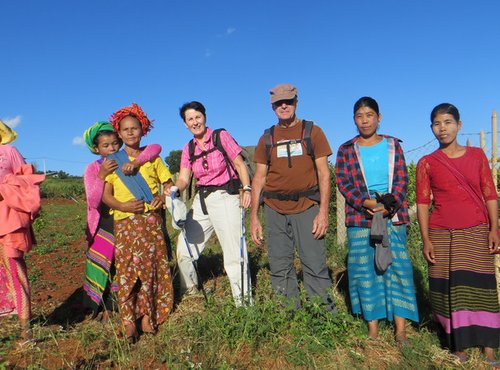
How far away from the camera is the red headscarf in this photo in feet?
11.8

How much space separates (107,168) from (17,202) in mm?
725

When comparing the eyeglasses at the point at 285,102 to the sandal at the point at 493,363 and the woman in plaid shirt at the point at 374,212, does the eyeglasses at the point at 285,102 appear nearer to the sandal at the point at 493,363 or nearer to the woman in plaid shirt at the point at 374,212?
the woman in plaid shirt at the point at 374,212

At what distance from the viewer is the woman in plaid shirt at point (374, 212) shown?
3312 millimetres

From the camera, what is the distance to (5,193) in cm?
314

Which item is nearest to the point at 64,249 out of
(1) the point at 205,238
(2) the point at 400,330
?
(1) the point at 205,238

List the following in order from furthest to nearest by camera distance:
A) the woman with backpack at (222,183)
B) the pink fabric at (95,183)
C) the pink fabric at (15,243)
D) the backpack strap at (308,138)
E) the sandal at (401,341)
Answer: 1. the woman with backpack at (222,183)
2. the pink fabric at (95,183)
3. the backpack strap at (308,138)
4. the sandal at (401,341)
5. the pink fabric at (15,243)

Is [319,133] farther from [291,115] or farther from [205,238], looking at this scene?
[205,238]

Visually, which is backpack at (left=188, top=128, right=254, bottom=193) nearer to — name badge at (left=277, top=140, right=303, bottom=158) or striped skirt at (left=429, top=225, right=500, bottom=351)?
name badge at (left=277, top=140, right=303, bottom=158)

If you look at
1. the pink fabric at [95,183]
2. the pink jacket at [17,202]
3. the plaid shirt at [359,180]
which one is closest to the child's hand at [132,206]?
the pink fabric at [95,183]

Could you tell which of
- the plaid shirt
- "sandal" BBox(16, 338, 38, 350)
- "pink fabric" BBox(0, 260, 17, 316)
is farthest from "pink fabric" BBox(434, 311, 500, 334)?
"pink fabric" BBox(0, 260, 17, 316)

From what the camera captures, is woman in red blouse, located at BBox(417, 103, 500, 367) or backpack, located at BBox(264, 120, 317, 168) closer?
woman in red blouse, located at BBox(417, 103, 500, 367)

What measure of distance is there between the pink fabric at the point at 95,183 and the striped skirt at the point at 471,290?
2.60 m

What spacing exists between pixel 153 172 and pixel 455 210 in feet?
8.40

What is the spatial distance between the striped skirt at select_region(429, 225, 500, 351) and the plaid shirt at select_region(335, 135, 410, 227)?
45cm
